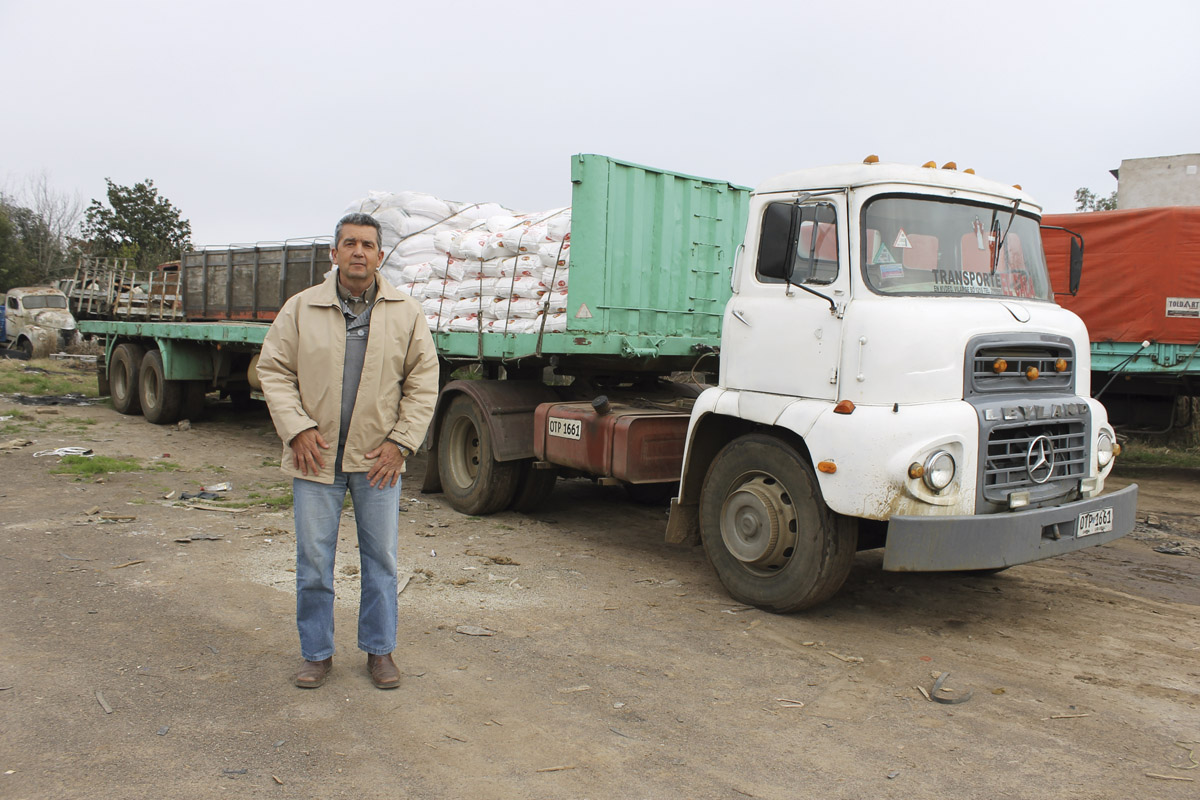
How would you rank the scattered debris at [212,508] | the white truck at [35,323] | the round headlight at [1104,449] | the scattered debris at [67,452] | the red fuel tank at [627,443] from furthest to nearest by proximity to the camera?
the white truck at [35,323], the scattered debris at [67,452], the scattered debris at [212,508], the red fuel tank at [627,443], the round headlight at [1104,449]

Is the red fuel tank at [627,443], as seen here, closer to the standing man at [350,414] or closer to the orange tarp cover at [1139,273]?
the standing man at [350,414]

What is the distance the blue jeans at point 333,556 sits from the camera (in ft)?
12.3

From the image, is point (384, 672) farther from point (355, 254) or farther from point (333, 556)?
point (355, 254)

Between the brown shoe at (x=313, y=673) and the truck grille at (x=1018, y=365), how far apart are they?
10.9 ft

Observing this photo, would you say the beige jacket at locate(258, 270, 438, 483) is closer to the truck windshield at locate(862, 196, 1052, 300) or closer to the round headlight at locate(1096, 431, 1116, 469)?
the truck windshield at locate(862, 196, 1052, 300)

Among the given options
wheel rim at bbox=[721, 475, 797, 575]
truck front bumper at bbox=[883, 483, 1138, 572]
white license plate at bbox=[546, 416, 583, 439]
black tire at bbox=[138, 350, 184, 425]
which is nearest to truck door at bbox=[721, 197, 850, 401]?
wheel rim at bbox=[721, 475, 797, 575]

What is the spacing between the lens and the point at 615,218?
6668 mm

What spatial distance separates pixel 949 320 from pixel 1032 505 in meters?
1.05

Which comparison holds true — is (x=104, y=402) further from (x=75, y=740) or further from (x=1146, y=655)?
(x=1146, y=655)

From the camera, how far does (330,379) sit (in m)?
3.68

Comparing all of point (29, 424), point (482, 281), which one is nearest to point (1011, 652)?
point (482, 281)

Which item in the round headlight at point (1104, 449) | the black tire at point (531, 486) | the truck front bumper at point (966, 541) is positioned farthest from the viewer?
the black tire at point (531, 486)

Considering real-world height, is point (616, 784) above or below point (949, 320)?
below

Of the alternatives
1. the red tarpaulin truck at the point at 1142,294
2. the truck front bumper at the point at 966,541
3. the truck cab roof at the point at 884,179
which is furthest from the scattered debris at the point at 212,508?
the red tarpaulin truck at the point at 1142,294
